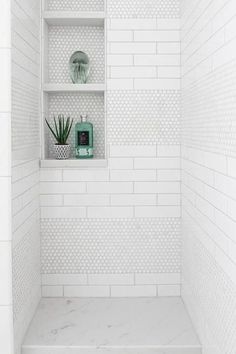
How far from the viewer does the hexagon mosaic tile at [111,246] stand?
9.14 feet

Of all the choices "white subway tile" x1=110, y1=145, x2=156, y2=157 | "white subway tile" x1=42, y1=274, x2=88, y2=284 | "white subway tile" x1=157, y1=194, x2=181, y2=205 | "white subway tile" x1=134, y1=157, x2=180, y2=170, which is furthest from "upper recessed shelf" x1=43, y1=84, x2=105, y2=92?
"white subway tile" x1=42, y1=274, x2=88, y2=284

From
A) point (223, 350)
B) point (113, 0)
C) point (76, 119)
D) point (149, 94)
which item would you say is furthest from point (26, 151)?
point (223, 350)

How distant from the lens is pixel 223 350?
179 centimetres

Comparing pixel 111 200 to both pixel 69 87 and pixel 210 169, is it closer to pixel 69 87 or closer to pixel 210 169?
pixel 69 87

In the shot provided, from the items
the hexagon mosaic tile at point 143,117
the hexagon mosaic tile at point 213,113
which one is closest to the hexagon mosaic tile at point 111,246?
the hexagon mosaic tile at point 143,117

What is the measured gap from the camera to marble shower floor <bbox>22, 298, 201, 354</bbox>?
2.21m

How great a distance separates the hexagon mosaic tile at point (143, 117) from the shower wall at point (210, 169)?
11 centimetres

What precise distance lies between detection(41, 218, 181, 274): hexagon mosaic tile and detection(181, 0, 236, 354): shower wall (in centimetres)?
15

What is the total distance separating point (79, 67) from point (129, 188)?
0.71 metres

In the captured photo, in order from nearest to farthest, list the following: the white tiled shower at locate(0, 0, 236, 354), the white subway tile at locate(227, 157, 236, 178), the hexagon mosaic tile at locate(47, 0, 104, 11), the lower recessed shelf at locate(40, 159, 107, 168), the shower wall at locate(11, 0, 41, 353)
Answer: the white subway tile at locate(227, 157, 236, 178) < the shower wall at locate(11, 0, 41, 353) < the white tiled shower at locate(0, 0, 236, 354) < the lower recessed shelf at locate(40, 159, 107, 168) < the hexagon mosaic tile at locate(47, 0, 104, 11)

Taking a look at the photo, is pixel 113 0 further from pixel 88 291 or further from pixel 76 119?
pixel 88 291

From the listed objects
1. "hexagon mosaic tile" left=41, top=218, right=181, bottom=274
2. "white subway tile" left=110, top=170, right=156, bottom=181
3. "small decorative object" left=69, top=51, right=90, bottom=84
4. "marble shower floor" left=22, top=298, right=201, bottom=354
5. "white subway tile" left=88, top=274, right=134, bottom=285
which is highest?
"small decorative object" left=69, top=51, right=90, bottom=84

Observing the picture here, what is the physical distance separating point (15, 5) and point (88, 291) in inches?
59.3
